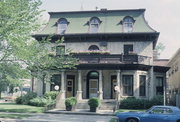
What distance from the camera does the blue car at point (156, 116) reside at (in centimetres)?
1622

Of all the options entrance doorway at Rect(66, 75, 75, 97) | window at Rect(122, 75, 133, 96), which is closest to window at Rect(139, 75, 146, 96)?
window at Rect(122, 75, 133, 96)

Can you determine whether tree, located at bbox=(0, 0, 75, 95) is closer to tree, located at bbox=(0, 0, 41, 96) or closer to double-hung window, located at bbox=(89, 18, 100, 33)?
tree, located at bbox=(0, 0, 41, 96)

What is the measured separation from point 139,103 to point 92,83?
6780mm

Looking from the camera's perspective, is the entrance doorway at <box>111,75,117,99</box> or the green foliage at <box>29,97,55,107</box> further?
the entrance doorway at <box>111,75,117,99</box>

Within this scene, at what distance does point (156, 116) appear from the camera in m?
16.5

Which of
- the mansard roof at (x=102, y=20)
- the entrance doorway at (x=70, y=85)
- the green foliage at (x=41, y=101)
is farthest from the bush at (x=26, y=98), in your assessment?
the mansard roof at (x=102, y=20)

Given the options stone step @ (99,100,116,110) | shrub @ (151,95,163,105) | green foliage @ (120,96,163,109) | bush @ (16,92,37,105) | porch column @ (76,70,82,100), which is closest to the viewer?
green foliage @ (120,96,163,109)

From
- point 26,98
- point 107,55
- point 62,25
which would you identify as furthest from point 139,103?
point 62,25

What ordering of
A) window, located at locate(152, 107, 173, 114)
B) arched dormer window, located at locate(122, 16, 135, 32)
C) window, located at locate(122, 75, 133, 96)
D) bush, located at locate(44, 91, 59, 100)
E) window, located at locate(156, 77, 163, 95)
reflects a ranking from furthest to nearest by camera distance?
arched dormer window, located at locate(122, 16, 135, 32) < window, located at locate(156, 77, 163, 95) < window, located at locate(122, 75, 133, 96) < bush, located at locate(44, 91, 59, 100) < window, located at locate(152, 107, 173, 114)

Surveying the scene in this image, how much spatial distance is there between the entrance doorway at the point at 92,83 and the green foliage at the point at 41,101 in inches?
212

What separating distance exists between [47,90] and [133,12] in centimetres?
1441

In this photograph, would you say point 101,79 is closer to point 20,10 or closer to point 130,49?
point 130,49

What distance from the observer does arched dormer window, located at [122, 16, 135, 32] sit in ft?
112

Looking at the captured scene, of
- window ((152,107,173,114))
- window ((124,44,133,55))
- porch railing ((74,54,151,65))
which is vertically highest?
window ((124,44,133,55))
